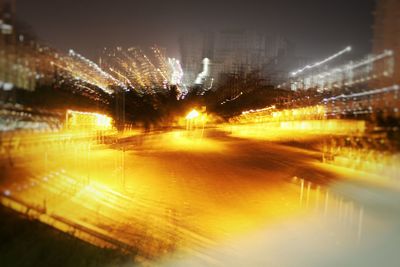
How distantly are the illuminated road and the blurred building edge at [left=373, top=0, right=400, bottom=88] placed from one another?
163 cm

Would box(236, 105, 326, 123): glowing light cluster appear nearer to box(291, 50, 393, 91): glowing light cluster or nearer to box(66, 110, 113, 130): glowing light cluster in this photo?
box(291, 50, 393, 91): glowing light cluster

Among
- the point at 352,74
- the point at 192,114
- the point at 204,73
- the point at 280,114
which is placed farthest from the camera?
the point at 192,114

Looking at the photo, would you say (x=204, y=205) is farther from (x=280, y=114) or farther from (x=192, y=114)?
(x=192, y=114)

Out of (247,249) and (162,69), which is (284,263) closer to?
(247,249)

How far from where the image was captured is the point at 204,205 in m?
5.80

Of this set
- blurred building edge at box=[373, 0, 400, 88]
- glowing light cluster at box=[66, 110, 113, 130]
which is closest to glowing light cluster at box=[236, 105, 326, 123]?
blurred building edge at box=[373, 0, 400, 88]

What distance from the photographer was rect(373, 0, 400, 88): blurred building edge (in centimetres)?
417

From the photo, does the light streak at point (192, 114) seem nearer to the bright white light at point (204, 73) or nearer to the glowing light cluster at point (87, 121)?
the bright white light at point (204, 73)

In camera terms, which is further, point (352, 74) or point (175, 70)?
point (175, 70)

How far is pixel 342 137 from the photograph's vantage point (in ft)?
15.6

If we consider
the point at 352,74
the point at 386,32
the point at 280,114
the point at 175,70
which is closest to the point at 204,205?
the point at 280,114

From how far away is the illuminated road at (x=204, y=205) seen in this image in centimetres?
399

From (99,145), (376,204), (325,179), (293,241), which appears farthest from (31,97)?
(325,179)

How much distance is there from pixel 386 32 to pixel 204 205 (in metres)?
3.11
